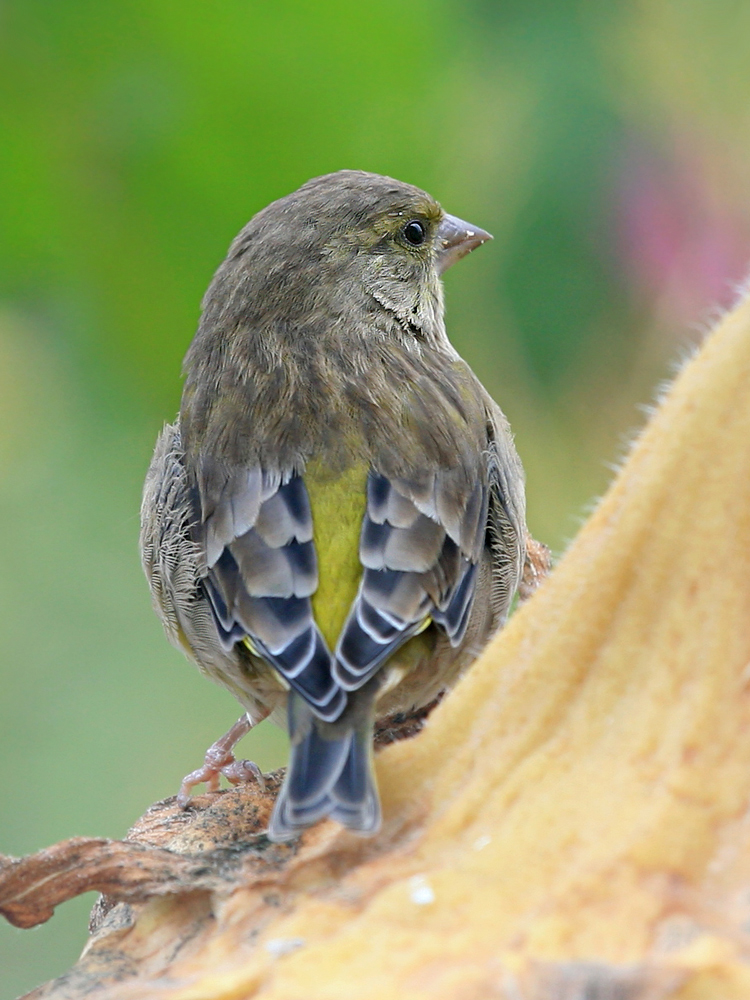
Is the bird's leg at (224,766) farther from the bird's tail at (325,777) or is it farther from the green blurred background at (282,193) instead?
the green blurred background at (282,193)

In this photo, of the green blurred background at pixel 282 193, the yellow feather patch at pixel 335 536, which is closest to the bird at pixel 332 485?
the yellow feather patch at pixel 335 536

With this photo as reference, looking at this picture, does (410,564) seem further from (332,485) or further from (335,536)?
(332,485)

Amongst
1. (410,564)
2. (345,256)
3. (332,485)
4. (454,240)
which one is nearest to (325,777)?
(410,564)

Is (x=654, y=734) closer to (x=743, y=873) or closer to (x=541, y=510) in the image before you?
(x=743, y=873)

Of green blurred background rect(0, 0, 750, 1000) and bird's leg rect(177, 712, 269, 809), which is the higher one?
green blurred background rect(0, 0, 750, 1000)

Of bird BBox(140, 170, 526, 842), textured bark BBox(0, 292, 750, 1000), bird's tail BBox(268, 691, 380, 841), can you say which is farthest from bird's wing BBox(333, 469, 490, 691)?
textured bark BBox(0, 292, 750, 1000)

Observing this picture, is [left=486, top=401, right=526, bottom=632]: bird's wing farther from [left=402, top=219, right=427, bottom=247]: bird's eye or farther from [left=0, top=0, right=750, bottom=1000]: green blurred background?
[left=402, top=219, right=427, bottom=247]: bird's eye
